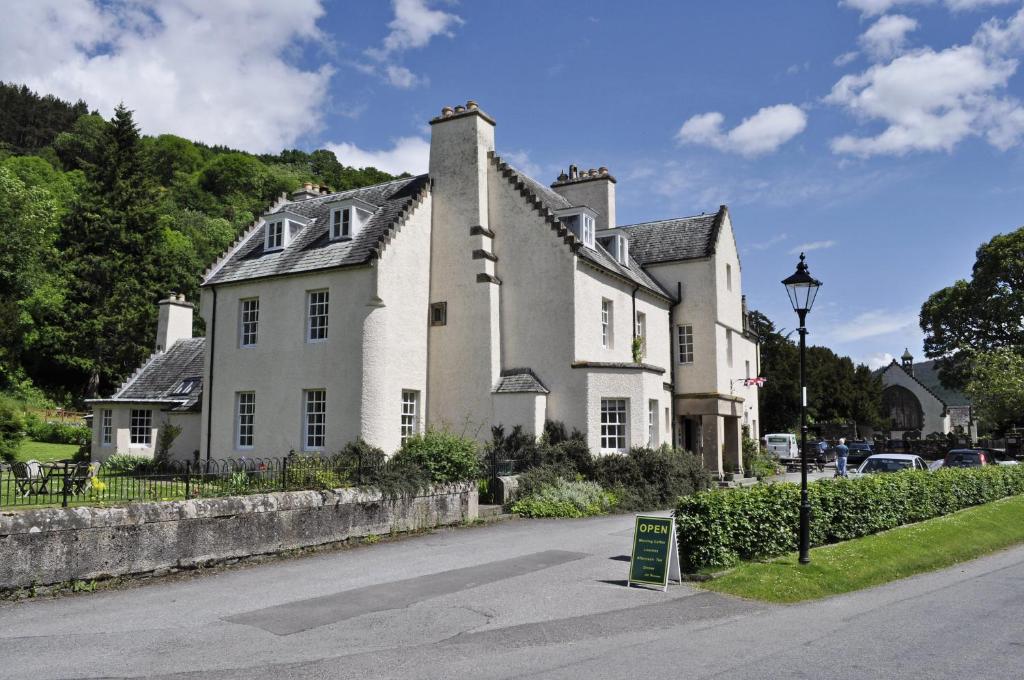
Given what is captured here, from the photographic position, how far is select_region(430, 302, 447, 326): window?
Answer: 86.9ft

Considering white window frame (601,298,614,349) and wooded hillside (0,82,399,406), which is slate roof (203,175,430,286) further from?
wooded hillside (0,82,399,406)

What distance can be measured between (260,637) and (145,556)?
4.37 metres

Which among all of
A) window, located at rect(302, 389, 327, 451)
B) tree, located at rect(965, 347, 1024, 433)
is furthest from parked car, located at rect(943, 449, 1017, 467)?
window, located at rect(302, 389, 327, 451)

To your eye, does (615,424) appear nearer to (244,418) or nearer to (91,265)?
(244,418)

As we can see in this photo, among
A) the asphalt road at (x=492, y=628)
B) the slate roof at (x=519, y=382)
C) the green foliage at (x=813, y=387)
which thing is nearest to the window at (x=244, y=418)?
the slate roof at (x=519, y=382)

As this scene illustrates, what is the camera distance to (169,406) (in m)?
30.4

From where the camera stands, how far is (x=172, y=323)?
118 ft

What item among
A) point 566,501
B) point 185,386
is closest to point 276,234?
point 185,386

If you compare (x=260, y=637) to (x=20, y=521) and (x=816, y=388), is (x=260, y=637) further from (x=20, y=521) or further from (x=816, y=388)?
(x=816, y=388)

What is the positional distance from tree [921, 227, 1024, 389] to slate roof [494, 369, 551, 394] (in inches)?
1660

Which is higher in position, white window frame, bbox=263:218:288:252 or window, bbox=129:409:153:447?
white window frame, bbox=263:218:288:252

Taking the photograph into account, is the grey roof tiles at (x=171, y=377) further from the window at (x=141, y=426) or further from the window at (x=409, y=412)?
the window at (x=409, y=412)

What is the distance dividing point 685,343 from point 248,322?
17.5 m

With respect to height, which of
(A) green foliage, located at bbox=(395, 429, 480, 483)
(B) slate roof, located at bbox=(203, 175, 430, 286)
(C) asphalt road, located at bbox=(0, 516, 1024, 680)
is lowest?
(C) asphalt road, located at bbox=(0, 516, 1024, 680)
